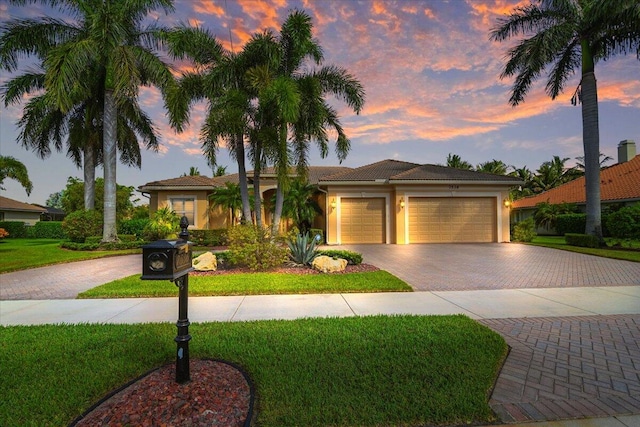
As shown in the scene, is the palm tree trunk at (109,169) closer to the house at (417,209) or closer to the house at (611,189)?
the house at (417,209)

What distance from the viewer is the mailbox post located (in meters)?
2.35

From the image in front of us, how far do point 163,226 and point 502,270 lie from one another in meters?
14.8

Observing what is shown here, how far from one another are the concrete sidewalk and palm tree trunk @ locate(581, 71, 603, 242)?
33.5 ft

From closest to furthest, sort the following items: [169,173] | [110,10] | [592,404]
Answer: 1. [592,404]
2. [110,10]
3. [169,173]

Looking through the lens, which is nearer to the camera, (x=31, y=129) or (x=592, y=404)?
(x=592, y=404)

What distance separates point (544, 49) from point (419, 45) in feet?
21.0

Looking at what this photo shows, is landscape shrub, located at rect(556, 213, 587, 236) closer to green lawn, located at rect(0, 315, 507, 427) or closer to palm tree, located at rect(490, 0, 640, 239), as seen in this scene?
palm tree, located at rect(490, 0, 640, 239)

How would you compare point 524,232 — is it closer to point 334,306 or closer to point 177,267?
point 334,306

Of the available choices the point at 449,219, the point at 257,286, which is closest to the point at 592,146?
the point at 449,219

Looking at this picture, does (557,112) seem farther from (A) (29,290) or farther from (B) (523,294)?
(A) (29,290)

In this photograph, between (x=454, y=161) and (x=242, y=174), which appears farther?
(x=454, y=161)

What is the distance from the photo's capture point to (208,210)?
18.3 m

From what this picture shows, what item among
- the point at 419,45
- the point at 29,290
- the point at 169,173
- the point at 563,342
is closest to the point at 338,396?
the point at 563,342

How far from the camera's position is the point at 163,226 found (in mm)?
15664
